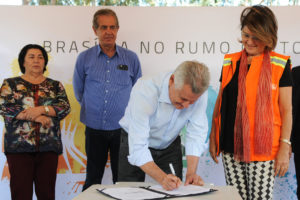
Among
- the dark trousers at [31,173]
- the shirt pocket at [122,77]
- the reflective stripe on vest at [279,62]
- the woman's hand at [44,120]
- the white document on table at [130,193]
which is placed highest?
the reflective stripe on vest at [279,62]


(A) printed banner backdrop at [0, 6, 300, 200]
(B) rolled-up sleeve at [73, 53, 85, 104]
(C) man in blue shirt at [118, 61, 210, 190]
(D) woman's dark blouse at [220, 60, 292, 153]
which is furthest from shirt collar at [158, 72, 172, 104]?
(A) printed banner backdrop at [0, 6, 300, 200]

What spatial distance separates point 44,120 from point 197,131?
3.98ft

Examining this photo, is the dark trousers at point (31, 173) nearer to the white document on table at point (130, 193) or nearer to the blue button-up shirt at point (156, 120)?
the blue button-up shirt at point (156, 120)

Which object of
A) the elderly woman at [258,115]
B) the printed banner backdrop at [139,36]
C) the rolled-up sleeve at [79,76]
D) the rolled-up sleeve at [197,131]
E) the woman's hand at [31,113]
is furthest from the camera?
the printed banner backdrop at [139,36]

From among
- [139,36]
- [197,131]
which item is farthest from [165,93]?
[139,36]

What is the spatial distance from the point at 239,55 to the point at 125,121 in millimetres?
814

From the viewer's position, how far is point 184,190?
1.59 metres

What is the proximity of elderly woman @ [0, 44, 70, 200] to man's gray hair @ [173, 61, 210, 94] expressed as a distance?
1.40 meters

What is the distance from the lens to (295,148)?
2393mm

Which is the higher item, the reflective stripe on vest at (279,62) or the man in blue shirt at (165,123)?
the reflective stripe on vest at (279,62)

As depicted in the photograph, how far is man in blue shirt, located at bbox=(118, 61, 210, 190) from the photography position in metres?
1.56

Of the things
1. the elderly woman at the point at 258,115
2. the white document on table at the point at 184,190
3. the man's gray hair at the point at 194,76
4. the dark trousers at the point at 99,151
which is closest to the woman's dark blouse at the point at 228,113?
the elderly woman at the point at 258,115

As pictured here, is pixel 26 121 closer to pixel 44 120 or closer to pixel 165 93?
pixel 44 120

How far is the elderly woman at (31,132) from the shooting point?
2561 millimetres
